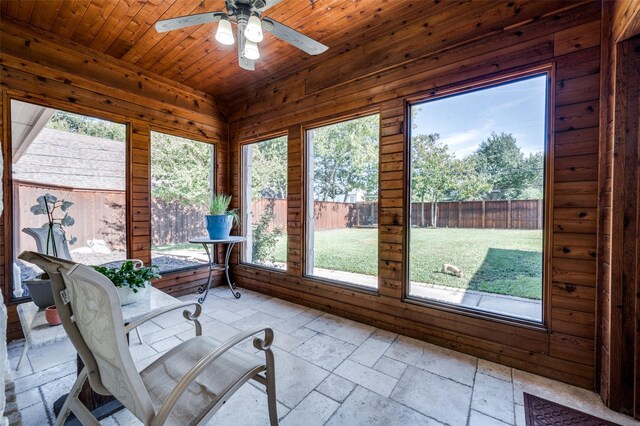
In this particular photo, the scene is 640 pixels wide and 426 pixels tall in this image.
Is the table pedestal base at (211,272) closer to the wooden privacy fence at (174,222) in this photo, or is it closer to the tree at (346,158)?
the wooden privacy fence at (174,222)

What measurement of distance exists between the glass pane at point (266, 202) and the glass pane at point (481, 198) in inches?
70.4

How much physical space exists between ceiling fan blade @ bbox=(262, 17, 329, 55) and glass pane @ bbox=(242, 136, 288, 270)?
5.59 feet

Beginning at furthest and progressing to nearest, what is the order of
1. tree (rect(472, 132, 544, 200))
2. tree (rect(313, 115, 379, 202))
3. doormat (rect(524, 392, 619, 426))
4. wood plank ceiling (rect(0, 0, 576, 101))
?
tree (rect(313, 115, 379, 202)) → wood plank ceiling (rect(0, 0, 576, 101)) → tree (rect(472, 132, 544, 200)) → doormat (rect(524, 392, 619, 426))

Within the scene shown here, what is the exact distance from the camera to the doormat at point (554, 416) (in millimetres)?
1597

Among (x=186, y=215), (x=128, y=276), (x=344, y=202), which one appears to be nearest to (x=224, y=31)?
(x=128, y=276)

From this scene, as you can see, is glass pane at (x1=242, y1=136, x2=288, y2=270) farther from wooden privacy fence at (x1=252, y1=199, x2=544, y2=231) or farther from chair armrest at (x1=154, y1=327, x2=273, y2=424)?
chair armrest at (x1=154, y1=327, x2=273, y2=424)

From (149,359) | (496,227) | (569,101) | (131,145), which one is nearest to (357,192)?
(496,227)

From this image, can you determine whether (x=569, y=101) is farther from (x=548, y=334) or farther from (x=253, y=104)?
(x=253, y=104)

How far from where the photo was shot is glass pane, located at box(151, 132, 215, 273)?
3.65m

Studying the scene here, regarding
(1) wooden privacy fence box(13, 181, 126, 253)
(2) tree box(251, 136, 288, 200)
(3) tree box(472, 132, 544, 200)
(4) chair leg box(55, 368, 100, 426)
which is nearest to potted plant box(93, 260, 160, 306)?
(4) chair leg box(55, 368, 100, 426)

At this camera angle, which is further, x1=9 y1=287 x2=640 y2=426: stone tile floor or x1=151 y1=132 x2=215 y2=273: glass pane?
x1=151 y1=132 x2=215 y2=273: glass pane

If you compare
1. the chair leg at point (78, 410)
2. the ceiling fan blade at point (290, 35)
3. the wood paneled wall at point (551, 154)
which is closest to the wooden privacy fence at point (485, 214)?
the wood paneled wall at point (551, 154)

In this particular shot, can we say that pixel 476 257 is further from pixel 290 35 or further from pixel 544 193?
pixel 290 35

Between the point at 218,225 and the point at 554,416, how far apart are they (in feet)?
11.1
